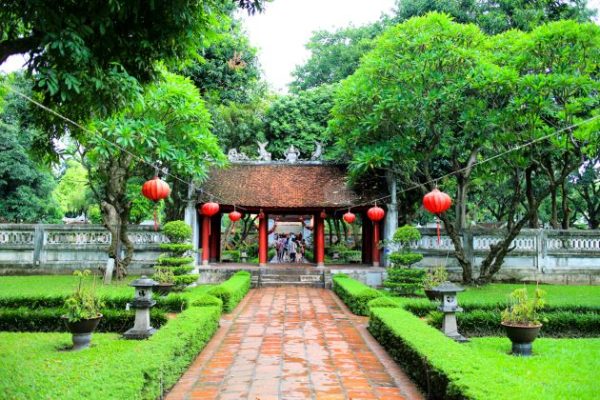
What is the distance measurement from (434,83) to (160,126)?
800 cm

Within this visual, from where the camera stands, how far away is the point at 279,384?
6488mm

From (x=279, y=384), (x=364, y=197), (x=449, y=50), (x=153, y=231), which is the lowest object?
(x=279, y=384)

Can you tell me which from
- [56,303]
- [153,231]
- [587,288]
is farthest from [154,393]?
[587,288]

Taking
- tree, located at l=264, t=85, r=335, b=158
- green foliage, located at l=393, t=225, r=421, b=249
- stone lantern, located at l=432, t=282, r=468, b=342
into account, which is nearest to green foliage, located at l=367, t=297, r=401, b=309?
stone lantern, located at l=432, t=282, r=468, b=342

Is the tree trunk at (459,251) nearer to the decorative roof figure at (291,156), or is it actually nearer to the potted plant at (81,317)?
the decorative roof figure at (291,156)

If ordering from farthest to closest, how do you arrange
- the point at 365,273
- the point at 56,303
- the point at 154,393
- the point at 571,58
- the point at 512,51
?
the point at 365,273, the point at 512,51, the point at 571,58, the point at 56,303, the point at 154,393

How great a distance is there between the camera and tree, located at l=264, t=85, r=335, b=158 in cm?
2416

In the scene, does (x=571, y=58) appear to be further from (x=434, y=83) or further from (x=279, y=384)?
(x=279, y=384)

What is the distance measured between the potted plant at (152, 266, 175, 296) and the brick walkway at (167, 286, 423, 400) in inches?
70.1

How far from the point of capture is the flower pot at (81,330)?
8305 mm

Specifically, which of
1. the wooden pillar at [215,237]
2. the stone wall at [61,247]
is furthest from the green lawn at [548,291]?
the stone wall at [61,247]

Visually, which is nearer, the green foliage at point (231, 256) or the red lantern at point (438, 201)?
the red lantern at point (438, 201)

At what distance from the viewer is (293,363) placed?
760 centimetres

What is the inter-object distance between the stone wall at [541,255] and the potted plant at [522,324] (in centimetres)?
1091
